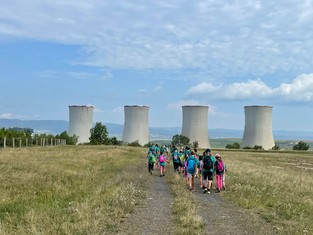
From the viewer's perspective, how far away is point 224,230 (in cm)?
834

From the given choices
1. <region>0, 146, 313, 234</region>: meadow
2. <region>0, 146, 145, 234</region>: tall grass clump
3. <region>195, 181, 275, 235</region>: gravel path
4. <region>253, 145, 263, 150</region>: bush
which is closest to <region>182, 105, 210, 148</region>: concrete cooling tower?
<region>253, 145, 263, 150</region>: bush

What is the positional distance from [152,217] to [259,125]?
181 ft

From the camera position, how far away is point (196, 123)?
220ft

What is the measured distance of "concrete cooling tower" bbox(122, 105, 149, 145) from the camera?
67.4 meters

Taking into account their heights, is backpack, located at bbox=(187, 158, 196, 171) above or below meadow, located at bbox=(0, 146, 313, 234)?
above

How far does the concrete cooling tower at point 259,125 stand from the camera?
2411 inches

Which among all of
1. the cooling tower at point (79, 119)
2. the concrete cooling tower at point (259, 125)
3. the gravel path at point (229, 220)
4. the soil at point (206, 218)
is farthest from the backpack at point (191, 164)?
the cooling tower at point (79, 119)

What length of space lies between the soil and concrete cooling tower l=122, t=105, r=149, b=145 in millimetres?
54363

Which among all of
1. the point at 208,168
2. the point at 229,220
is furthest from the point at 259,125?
the point at 229,220

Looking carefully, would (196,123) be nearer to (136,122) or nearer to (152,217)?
(136,122)

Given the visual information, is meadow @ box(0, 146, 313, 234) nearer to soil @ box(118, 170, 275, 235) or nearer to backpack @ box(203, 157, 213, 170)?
soil @ box(118, 170, 275, 235)

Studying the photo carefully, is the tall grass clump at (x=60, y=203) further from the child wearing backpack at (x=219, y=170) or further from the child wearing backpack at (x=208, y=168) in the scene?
the child wearing backpack at (x=219, y=170)

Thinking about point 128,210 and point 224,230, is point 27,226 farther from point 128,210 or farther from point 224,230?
point 224,230

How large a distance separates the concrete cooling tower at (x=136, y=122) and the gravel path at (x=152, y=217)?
5365 centimetres
